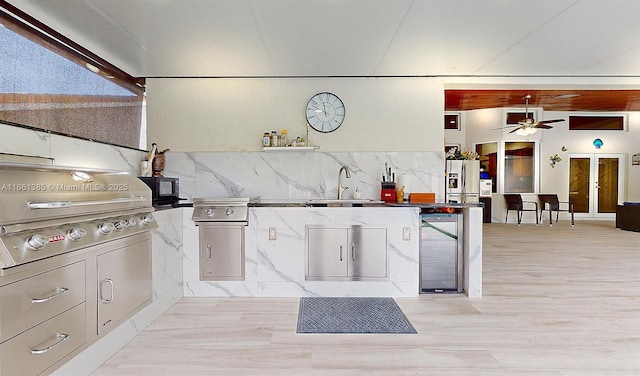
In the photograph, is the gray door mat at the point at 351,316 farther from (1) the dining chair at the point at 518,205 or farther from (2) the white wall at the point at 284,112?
(1) the dining chair at the point at 518,205

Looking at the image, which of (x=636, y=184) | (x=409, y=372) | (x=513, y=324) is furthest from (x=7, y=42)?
(x=636, y=184)

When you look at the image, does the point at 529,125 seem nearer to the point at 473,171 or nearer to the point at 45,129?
the point at 473,171

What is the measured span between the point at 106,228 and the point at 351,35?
2514 millimetres

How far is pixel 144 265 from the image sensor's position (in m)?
2.68

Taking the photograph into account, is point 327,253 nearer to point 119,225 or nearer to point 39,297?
point 119,225

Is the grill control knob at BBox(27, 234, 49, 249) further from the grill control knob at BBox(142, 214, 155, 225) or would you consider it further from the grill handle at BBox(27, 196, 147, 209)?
the grill control knob at BBox(142, 214, 155, 225)

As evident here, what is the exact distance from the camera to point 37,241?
1.67 meters

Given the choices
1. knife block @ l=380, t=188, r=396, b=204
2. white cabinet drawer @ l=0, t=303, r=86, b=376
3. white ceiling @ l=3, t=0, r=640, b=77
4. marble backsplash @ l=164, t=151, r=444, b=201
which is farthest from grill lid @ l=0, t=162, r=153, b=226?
knife block @ l=380, t=188, r=396, b=204

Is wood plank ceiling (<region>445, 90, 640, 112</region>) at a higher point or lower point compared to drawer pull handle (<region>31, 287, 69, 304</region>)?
higher

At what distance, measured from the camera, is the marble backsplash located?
162 inches

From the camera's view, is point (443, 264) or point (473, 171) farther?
point (473, 171)

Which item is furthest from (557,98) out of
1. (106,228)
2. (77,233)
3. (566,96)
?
(77,233)

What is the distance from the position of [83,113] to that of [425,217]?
3.42m

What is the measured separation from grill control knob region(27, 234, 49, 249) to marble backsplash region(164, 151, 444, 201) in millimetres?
2407
